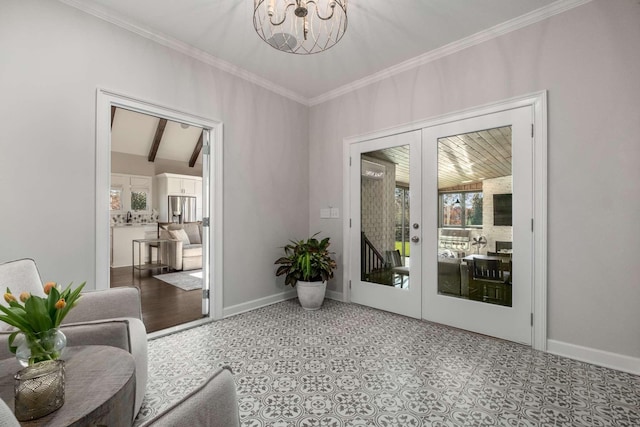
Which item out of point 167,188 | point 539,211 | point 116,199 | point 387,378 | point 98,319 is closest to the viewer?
point 98,319

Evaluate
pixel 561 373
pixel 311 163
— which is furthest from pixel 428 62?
pixel 561 373

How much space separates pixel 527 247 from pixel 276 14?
9.45 ft

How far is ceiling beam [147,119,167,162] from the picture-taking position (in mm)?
7158

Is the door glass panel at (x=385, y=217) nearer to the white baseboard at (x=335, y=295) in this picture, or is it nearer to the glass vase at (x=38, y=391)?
the white baseboard at (x=335, y=295)

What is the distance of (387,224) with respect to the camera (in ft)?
11.2

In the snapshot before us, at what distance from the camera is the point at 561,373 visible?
2.08 meters

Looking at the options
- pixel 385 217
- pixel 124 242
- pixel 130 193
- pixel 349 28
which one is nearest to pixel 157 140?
pixel 130 193

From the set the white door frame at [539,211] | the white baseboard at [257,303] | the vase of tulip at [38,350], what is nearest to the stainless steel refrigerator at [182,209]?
the white baseboard at [257,303]

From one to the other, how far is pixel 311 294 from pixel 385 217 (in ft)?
4.08

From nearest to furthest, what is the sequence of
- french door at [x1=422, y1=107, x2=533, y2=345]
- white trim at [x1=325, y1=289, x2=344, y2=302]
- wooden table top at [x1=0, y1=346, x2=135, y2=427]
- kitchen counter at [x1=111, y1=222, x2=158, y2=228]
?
wooden table top at [x1=0, y1=346, x2=135, y2=427] → french door at [x1=422, y1=107, x2=533, y2=345] → white trim at [x1=325, y1=289, x2=344, y2=302] → kitchen counter at [x1=111, y1=222, x2=158, y2=228]

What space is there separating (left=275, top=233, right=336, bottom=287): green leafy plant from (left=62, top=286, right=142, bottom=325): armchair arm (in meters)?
1.78

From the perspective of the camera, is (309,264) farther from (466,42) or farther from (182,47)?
(466,42)

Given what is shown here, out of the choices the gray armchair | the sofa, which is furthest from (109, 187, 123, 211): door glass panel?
the gray armchair

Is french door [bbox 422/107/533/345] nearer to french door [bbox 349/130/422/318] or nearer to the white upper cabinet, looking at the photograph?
french door [bbox 349/130/422/318]
